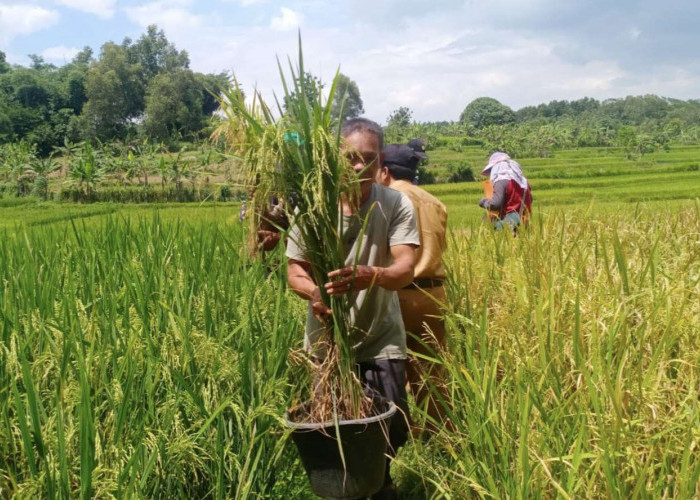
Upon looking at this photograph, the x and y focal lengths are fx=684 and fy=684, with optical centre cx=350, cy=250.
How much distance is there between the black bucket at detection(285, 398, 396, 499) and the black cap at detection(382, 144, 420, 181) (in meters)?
1.33

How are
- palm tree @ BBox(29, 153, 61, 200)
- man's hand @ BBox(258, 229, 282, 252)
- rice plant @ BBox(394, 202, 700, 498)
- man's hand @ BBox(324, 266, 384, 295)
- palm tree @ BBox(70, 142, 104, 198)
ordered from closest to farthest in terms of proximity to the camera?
rice plant @ BBox(394, 202, 700, 498) < man's hand @ BBox(324, 266, 384, 295) < man's hand @ BBox(258, 229, 282, 252) < palm tree @ BBox(70, 142, 104, 198) < palm tree @ BBox(29, 153, 61, 200)

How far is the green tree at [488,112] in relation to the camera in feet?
251

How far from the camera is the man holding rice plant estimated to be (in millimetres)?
2010

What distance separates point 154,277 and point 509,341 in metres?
1.36

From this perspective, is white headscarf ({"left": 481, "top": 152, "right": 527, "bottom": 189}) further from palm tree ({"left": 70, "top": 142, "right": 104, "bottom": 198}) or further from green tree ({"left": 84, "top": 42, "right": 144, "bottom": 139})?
green tree ({"left": 84, "top": 42, "right": 144, "bottom": 139})

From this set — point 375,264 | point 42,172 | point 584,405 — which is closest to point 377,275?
point 375,264

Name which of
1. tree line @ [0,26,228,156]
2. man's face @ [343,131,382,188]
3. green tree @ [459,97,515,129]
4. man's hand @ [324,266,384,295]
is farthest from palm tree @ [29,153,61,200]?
green tree @ [459,97,515,129]

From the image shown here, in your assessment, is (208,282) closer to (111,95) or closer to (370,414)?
(370,414)

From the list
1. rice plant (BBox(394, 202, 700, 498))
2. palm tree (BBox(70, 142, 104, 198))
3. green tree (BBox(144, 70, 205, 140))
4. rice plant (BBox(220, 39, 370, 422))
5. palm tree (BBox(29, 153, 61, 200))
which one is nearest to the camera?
rice plant (BBox(394, 202, 700, 498))

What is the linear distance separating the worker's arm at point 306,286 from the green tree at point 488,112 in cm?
7478

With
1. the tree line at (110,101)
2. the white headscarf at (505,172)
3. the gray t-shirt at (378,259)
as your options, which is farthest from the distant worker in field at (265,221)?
the tree line at (110,101)

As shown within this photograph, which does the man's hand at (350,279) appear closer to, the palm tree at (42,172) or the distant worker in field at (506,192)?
the distant worker in field at (506,192)

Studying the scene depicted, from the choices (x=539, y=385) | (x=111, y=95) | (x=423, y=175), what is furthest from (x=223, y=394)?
(x=111, y=95)

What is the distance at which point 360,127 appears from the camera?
80.4 inches
